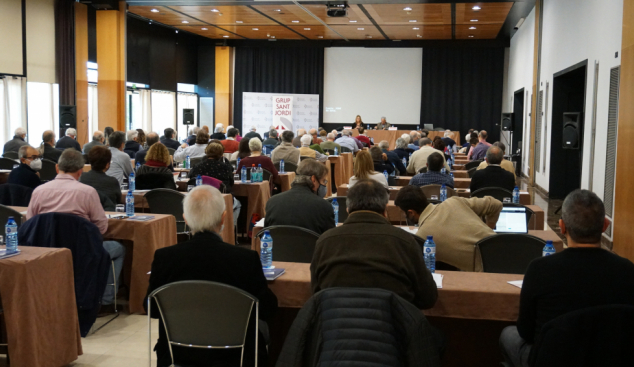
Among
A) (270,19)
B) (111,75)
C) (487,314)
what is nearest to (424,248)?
(487,314)

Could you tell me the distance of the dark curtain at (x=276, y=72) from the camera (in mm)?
22516

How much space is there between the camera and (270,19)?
16.9 meters

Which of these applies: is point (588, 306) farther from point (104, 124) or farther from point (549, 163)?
point (104, 124)

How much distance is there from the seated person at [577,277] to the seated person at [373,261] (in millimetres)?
418

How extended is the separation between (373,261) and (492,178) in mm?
4590

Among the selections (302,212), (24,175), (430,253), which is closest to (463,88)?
(24,175)

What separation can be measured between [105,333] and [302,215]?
5.43 ft

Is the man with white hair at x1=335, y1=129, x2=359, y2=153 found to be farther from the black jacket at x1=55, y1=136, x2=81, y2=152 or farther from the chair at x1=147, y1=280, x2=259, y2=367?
the chair at x1=147, y1=280, x2=259, y2=367

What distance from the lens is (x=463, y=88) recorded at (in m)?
21.9

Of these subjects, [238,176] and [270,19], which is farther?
[270,19]

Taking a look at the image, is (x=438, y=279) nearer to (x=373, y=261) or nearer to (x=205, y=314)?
(x=373, y=261)

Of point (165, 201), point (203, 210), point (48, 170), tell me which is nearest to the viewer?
point (203, 210)

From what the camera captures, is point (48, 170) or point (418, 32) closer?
point (48, 170)

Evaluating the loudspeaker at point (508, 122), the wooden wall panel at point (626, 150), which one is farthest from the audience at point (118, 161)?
the loudspeaker at point (508, 122)
